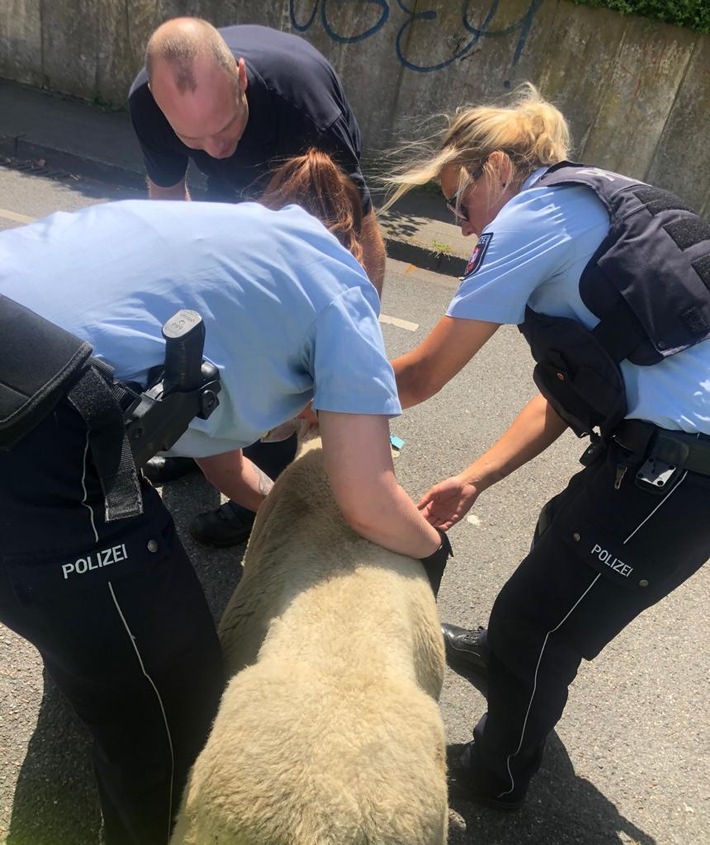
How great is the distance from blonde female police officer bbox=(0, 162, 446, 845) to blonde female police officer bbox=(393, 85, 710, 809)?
50cm

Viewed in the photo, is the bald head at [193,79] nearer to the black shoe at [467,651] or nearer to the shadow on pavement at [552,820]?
the black shoe at [467,651]

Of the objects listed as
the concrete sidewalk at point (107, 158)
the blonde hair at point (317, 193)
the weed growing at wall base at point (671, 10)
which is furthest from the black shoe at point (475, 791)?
the weed growing at wall base at point (671, 10)

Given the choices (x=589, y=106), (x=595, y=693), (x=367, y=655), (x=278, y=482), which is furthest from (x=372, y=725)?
(x=589, y=106)

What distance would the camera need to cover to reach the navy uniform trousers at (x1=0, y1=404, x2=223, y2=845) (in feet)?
4.52

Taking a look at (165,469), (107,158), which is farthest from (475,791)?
(107,158)

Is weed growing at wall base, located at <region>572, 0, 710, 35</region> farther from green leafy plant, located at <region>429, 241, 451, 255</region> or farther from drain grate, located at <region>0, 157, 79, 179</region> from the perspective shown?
drain grate, located at <region>0, 157, 79, 179</region>

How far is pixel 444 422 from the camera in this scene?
439cm

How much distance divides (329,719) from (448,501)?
108cm

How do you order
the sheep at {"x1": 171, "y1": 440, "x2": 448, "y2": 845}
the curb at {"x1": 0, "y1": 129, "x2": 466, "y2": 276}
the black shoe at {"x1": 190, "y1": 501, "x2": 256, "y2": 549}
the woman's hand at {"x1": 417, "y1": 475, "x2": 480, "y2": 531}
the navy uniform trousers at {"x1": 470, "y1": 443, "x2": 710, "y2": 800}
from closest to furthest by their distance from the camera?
the sheep at {"x1": 171, "y1": 440, "x2": 448, "y2": 845} → the navy uniform trousers at {"x1": 470, "y1": 443, "x2": 710, "y2": 800} → the woman's hand at {"x1": 417, "y1": 475, "x2": 480, "y2": 531} → the black shoe at {"x1": 190, "y1": 501, "x2": 256, "y2": 549} → the curb at {"x1": 0, "y1": 129, "x2": 466, "y2": 276}

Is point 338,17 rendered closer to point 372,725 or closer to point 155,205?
point 155,205

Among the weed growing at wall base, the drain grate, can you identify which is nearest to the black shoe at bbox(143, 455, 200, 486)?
the drain grate

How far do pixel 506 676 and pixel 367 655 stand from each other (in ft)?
3.03

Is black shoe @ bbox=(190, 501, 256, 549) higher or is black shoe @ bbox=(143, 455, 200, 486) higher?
black shoe @ bbox=(190, 501, 256, 549)

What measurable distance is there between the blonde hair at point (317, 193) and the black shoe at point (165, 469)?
1913 millimetres
